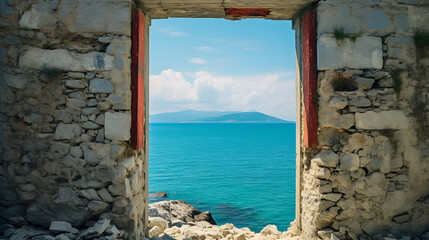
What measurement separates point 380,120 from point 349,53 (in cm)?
87

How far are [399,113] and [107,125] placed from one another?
3409mm

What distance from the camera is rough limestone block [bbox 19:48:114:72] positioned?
143 inches

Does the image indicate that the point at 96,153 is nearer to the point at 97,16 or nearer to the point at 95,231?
the point at 95,231

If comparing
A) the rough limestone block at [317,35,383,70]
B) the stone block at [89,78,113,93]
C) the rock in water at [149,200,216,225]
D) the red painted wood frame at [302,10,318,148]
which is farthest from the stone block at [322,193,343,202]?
the rock in water at [149,200,216,225]

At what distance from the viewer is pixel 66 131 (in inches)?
144

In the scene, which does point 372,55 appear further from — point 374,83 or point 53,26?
point 53,26

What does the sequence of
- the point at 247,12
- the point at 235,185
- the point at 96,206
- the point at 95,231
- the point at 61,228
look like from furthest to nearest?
the point at 235,185 → the point at 247,12 → the point at 96,206 → the point at 61,228 → the point at 95,231

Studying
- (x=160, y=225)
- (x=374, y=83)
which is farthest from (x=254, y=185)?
(x=374, y=83)

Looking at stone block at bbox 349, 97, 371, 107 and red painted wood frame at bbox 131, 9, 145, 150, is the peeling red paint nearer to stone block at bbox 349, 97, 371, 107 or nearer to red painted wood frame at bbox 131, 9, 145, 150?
red painted wood frame at bbox 131, 9, 145, 150

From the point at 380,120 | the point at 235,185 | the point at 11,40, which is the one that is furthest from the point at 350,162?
the point at 235,185

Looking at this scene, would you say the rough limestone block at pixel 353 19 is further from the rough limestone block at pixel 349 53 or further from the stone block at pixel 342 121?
the stone block at pixel 342 121

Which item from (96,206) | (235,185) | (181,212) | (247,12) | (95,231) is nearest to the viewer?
(95,231)

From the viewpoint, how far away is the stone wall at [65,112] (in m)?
3.63

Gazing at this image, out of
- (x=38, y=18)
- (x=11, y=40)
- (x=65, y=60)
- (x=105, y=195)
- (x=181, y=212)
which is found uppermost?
(x=38, y=18)
